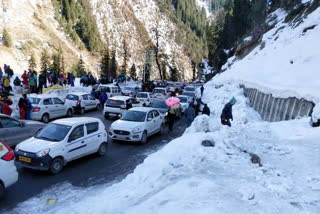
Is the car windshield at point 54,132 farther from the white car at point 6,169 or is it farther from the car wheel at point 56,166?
the white car at point 6,169

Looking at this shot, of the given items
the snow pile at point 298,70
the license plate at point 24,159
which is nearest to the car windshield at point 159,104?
the snow pile at point 298,70

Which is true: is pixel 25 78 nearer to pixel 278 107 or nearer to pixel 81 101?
pixel 81 101

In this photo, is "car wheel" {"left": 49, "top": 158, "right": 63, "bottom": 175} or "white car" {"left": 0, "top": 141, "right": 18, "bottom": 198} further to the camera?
"car wheel" {"left": 49, "top": 158, "right": 63, "bottom": 175}

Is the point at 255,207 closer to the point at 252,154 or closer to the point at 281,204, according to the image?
the point at 281,204

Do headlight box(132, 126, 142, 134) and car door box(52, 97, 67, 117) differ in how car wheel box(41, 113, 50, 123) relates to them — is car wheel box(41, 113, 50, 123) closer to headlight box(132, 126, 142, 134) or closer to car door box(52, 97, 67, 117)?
car door box(52, 97, 67, 117)

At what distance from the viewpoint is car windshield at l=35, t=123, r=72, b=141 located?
31.4ft

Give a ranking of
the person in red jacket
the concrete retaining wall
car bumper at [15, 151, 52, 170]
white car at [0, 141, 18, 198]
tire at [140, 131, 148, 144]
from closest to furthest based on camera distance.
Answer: white car at [0, 141, 18, 198]
car bumper at [15, 151, 52, 170]
the concrete retaining wall
tire at [140, 131, 148, 144]
the person in red jacket

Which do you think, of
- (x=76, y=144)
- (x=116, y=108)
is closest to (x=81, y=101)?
(x=116, y=108)

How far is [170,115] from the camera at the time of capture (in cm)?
1652

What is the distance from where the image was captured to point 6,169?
699 cm

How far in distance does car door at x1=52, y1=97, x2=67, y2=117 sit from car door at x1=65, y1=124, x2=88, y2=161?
8168mm

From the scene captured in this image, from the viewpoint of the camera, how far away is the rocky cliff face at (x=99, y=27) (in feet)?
235

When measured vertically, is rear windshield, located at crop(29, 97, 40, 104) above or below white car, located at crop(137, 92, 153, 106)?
above

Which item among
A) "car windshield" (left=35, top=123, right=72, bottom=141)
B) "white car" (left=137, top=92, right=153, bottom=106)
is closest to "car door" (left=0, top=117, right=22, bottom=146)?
"car windshield" (left=35, top=123, right=72, bottom=141)
